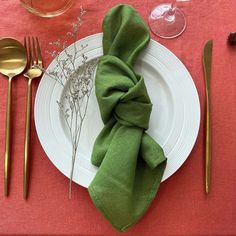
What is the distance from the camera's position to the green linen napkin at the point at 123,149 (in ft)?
1.60

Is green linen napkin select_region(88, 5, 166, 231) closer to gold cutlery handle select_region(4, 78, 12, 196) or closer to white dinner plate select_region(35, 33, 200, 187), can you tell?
white dinner plate select_region(35, 33, 200, 187)

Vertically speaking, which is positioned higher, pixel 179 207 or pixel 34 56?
pixel 34 56

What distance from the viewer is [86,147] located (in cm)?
55

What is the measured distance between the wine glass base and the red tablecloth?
0.5 inches

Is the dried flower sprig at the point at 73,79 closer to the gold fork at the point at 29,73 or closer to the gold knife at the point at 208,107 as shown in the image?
the gold fork at the point at 29,73

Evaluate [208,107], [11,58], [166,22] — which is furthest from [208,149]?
[11,58]

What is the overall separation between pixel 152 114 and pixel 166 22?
0.19 metres

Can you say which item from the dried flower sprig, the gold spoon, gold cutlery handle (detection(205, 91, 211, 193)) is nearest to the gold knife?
gold cutlery handle (detection(205, 91, 211, 193))

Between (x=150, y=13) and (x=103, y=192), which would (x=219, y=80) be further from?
(x=103, y=192)

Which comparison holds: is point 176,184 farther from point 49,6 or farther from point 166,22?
point 49,6

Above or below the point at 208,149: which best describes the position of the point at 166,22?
above

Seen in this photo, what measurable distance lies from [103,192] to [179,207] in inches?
5.3

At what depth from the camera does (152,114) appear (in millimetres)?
562

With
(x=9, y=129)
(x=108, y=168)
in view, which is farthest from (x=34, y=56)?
(x=108, y=168)
